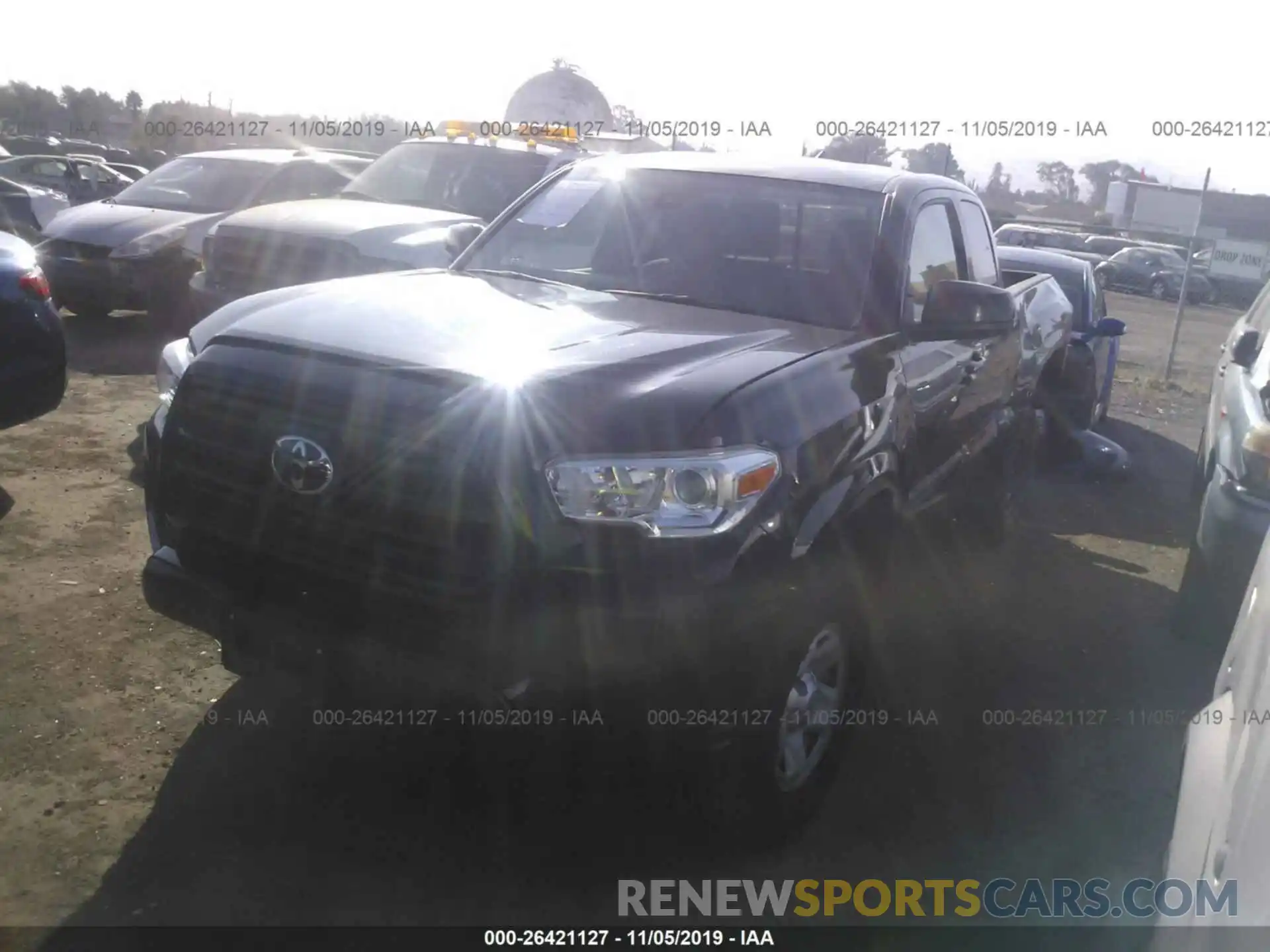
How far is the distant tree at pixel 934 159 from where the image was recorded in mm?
12395

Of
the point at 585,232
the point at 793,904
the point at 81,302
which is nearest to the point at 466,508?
the point at 793,904

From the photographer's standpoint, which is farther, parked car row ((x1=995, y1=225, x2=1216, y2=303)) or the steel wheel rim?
parked car row ((x1=995, y1=225, x2=1216, y2=303))

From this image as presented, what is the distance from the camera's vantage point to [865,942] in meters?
3.12

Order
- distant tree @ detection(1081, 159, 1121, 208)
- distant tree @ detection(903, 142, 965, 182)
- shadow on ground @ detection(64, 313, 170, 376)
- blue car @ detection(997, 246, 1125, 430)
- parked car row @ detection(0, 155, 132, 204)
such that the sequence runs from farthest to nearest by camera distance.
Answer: distant tree @ detection(1081, 159, 1121, 208) → parked car row @ detection(0, 155, 132, 204) → distant tree @ detection(903, 142, 965, 182) → blue car @ detection(997, 246, 1125, 430) → shadow on ground @ detection(64, 313, 170, 376)

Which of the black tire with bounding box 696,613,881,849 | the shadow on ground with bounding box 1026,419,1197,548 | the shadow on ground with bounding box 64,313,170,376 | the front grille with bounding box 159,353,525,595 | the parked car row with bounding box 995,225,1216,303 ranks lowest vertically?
the parked car row with bounding box 995,225,1216,303

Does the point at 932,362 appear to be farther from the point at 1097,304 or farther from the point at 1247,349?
the point at 1097,304

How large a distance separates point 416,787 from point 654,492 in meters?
1.42

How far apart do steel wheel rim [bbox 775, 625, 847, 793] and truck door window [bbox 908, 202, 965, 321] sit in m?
1.41

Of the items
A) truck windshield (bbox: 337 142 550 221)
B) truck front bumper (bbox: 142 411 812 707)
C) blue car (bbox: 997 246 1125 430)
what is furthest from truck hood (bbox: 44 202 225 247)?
truck front bumper (bbox: 142 411 812 707)

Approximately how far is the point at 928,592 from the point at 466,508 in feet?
11.2

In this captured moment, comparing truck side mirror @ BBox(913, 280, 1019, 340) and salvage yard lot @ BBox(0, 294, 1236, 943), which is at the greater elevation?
truck side mirror @ BBox(913, 280, 1019, 340)

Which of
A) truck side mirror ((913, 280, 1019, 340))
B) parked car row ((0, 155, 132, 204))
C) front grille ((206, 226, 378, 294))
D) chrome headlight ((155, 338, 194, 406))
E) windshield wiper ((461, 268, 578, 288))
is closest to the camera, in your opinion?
chrome headlight ((155, 338, 194, 406))

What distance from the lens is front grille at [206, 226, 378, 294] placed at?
7.43m

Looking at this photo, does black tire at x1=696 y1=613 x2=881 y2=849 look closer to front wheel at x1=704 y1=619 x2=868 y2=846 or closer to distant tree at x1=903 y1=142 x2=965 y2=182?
front wheel at x1=704 y1=619 x2=868 y2=846
